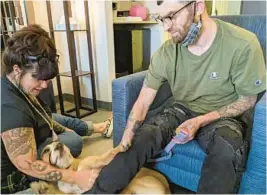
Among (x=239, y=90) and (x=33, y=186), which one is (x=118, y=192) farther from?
(x=239, y=90)

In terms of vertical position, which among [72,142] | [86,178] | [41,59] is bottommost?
[72,142]

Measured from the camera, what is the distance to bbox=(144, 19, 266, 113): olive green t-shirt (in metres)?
1.04

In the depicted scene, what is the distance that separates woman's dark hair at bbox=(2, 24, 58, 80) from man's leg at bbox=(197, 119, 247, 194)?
0.68m

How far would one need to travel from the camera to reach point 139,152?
984mm

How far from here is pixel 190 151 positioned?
1.04m

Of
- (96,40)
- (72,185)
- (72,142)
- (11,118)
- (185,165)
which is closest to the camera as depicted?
(11,118)

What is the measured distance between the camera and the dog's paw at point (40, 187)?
97 cm

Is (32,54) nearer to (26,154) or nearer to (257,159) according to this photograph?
(26,154)

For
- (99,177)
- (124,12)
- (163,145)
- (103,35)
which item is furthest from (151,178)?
(124,12)

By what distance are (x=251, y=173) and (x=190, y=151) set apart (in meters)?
0.24

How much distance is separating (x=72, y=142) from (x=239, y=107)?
94 cm

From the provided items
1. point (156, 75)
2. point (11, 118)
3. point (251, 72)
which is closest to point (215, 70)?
point (251, 72)

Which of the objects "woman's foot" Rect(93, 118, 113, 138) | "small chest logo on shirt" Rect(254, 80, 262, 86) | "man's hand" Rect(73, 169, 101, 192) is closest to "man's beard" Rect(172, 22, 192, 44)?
"small chest logo on shirt" Rect(254, 80, 262, 86)

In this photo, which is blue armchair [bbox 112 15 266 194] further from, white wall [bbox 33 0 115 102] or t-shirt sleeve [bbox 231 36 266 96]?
white wall [bbox 33 0 115 102]
